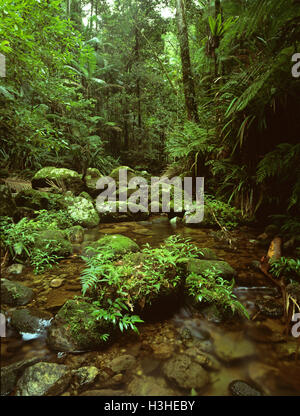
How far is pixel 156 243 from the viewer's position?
3.95m

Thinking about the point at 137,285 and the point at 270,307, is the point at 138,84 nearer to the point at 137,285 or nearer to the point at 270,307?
the point at 137,285

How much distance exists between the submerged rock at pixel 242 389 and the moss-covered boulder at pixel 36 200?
181 inches

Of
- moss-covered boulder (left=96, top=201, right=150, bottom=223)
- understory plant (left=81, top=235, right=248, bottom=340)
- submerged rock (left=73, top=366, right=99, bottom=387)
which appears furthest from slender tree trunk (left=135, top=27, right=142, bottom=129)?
submerged rock (left=73, top=366, right=99, bottom=387)

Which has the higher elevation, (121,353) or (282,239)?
(282,239)

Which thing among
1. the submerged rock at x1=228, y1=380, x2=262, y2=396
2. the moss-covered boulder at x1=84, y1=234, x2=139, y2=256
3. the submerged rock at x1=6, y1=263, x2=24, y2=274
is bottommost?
the submerged rock at x1=228, y1=380, x2=262, y2=396

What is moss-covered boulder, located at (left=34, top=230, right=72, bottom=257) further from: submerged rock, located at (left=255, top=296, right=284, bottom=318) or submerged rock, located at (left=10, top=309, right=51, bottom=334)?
submerged rock, located at (left=255, top=296, right=284, bottom=318)

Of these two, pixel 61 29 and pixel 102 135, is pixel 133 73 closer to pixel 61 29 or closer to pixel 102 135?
pixel 102 135

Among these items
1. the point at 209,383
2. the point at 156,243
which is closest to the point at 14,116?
the point at 156,243

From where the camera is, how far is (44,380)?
1428 millimetres

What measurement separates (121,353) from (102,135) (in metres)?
11.5

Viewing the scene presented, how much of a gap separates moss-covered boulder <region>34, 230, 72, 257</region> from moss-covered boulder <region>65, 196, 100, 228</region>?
127 cm

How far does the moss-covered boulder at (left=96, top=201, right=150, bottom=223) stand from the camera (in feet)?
17.5

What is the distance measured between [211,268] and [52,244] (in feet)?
7.73
